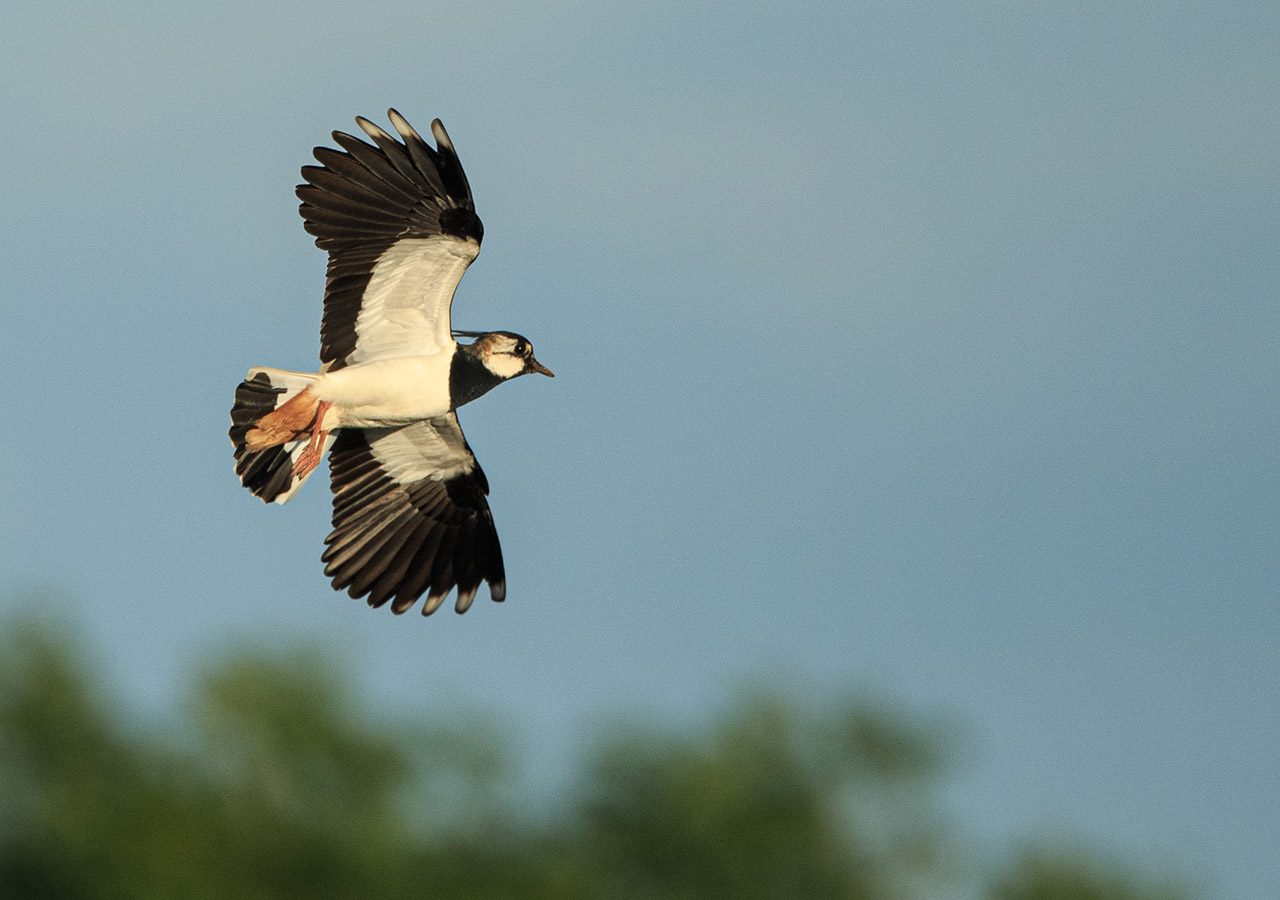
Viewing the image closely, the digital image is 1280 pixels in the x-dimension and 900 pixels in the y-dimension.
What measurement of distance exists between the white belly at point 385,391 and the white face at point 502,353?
1.08 feet

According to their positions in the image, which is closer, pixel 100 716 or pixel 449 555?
pixel 449 555

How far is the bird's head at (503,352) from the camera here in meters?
13.2

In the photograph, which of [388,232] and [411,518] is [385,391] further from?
[411,518]

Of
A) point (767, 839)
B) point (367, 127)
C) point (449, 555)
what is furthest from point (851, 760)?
point (367, 127)

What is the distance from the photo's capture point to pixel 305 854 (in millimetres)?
22547

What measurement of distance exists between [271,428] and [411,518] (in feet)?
4.62

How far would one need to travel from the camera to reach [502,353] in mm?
13172

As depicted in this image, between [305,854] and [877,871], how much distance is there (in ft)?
23.7

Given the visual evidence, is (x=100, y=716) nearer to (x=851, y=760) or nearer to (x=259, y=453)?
(x=851, y=760)

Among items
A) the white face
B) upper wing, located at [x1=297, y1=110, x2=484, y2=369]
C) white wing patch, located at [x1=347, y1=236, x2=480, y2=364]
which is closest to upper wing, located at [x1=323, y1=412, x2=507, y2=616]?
the white face

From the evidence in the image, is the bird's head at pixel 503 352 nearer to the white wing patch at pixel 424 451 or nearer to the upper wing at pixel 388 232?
the upper wing at pixel 388 232

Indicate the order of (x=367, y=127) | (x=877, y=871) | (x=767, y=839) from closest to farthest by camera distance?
(x=367, y=127) < (x=877, y=871) < (x=767, y=839)

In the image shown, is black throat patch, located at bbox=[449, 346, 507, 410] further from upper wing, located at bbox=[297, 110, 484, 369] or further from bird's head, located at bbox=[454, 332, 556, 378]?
upper wing, located at bbox=[297, 110, 484, 369]

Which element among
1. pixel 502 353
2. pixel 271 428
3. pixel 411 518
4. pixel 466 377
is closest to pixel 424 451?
pixel 411 518
